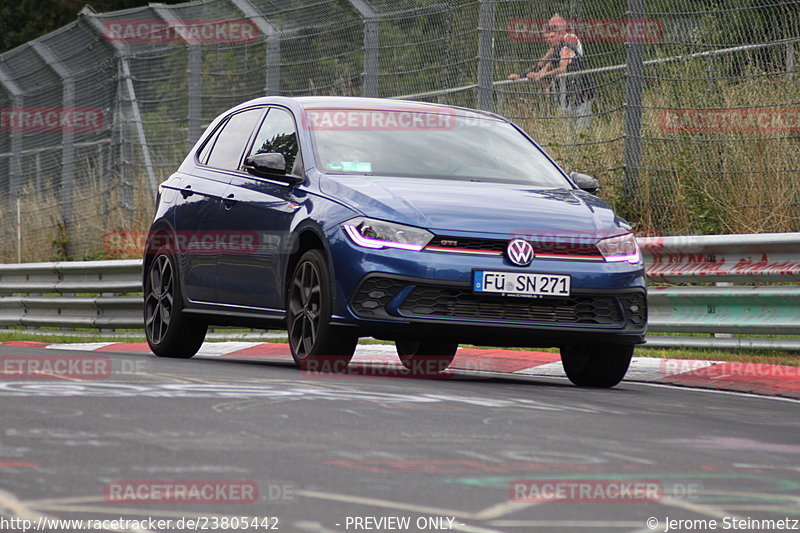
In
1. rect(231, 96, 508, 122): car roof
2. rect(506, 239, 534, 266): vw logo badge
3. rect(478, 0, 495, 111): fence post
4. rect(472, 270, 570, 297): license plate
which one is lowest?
rect(472, 270, 570, 297): license plate

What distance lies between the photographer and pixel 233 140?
10.1 metres

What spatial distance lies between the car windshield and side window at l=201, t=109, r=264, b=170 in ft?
2.55

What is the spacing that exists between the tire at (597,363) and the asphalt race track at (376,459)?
4.30 ft

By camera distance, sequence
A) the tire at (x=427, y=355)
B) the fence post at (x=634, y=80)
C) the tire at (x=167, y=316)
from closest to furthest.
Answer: the tire at (x=427, y=355)
the tire at (x=167, y=316)
the fence post at (x=634, y=80)

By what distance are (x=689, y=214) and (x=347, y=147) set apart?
4.87 metres

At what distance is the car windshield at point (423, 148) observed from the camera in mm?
8828

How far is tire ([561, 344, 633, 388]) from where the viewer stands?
850 centimetres

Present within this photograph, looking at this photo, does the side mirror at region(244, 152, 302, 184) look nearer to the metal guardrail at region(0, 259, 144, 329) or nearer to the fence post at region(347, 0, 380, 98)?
the metal guardrail at region(0, 259, 144, 329)

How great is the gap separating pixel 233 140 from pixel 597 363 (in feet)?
9.94

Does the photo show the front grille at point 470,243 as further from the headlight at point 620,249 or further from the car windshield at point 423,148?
the car windshield at point 423,148
